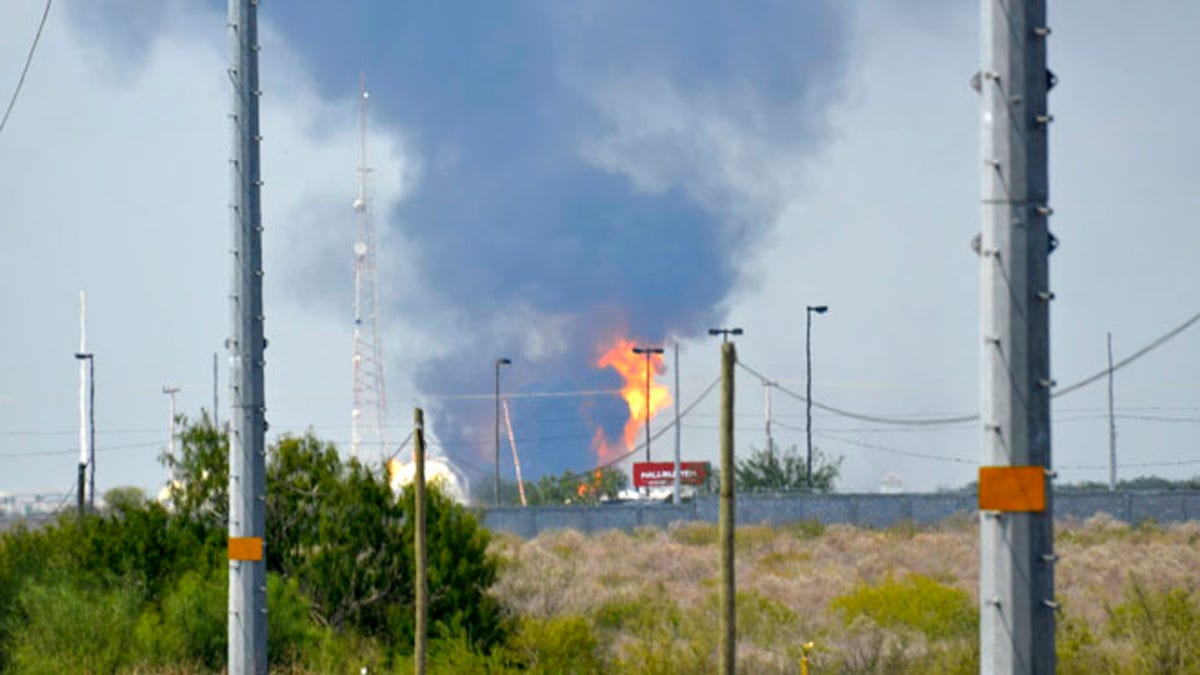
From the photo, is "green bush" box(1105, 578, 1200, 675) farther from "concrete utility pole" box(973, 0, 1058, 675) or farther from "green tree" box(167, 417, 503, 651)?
"concrete utility pole" box(973, 0, 1058, 675)

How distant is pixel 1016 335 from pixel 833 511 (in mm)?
A: 73107

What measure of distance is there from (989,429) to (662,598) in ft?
121

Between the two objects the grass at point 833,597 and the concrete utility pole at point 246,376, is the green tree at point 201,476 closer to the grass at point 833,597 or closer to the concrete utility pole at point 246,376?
the grass at point 833,597

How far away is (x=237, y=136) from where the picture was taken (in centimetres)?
2303

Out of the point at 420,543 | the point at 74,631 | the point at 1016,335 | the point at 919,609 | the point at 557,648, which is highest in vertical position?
the point at 1016,335

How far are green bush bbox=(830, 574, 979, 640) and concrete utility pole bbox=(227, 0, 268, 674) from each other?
1904 cm

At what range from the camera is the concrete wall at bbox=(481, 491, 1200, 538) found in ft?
265

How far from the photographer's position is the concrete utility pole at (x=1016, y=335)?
10836 millimetres

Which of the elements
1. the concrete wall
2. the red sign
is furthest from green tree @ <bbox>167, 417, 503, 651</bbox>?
the red sign

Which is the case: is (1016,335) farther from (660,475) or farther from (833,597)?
(660,475)

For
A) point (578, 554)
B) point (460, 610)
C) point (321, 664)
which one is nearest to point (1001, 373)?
point (321, 664)

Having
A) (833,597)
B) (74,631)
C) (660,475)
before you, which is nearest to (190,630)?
(74,631)

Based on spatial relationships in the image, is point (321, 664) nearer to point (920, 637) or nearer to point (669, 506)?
point (920, 637)

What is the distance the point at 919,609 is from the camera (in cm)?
3988
